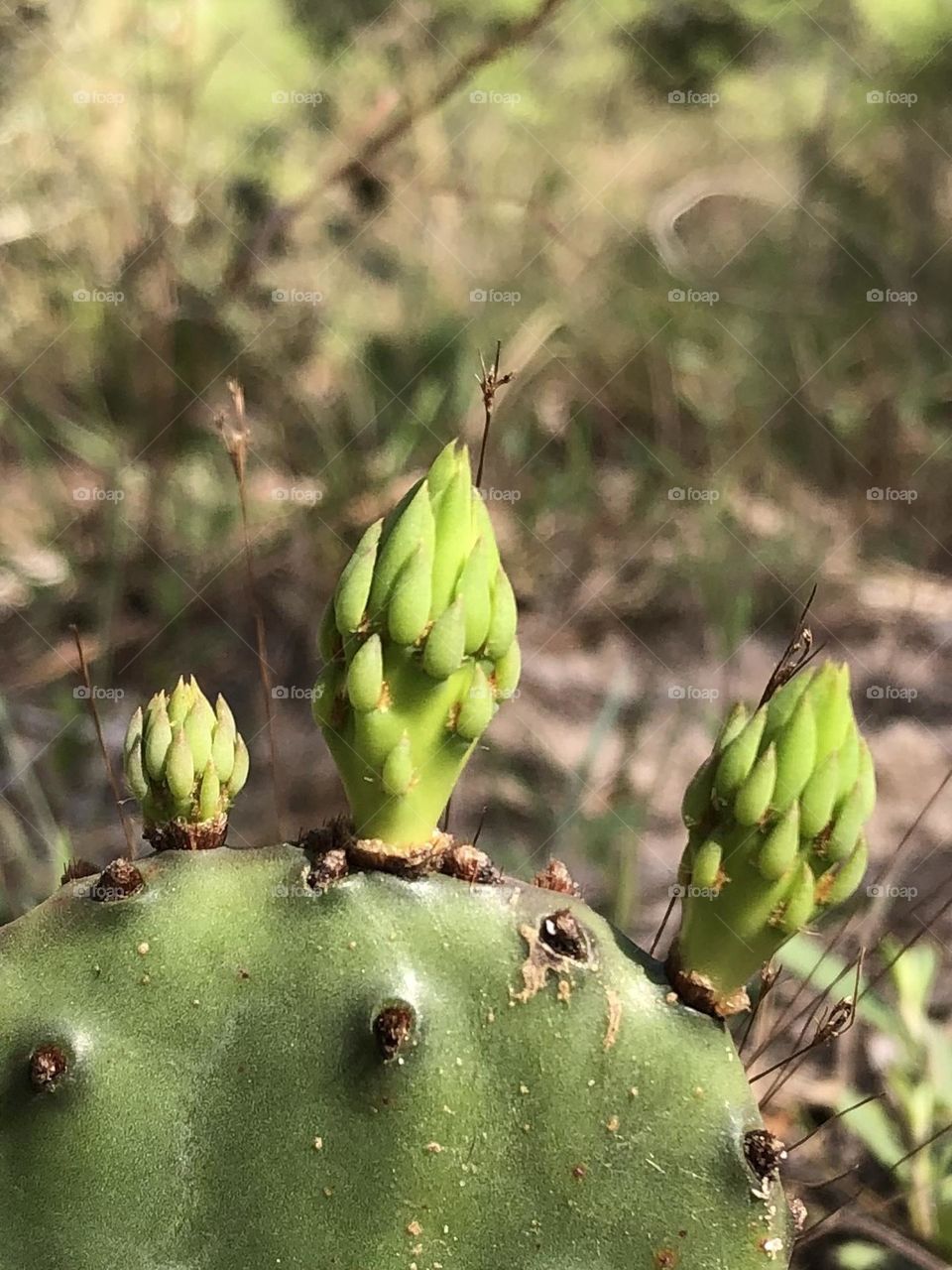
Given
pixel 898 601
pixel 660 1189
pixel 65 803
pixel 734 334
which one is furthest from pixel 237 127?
pixel 660 1189

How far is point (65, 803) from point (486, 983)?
3.70 ft

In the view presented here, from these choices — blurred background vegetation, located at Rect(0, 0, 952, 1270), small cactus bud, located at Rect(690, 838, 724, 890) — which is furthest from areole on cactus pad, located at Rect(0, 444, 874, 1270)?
blurred background vegetation, located at Rect(0, 0, 952, 1270)

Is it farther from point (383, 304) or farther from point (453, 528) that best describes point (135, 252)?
point (453, 528)

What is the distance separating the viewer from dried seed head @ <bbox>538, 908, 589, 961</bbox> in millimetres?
648

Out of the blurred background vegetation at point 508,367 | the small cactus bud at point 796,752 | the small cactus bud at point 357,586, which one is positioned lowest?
the blurred background vegetation at point 508,367

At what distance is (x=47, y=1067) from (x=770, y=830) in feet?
1.38

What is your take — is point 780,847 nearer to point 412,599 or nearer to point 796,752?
point 796,752

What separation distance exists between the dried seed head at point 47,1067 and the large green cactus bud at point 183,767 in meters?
0.13

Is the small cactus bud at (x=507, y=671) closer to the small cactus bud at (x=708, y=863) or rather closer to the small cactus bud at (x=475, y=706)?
the small cactus bud at (x=475, y=706)

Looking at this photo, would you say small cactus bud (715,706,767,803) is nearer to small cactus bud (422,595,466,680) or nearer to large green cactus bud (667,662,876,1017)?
large green cactus bud (667,662,876,1017)

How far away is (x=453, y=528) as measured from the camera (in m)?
0.60

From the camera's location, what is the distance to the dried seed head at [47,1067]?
0.64 metres

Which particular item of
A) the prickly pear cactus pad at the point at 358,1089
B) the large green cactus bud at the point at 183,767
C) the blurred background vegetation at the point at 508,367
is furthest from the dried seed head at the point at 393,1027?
the blurred background vegetation at the point at 508,367

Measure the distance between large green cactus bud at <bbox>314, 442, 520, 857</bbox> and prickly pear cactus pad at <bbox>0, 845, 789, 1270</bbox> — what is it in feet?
0.19
